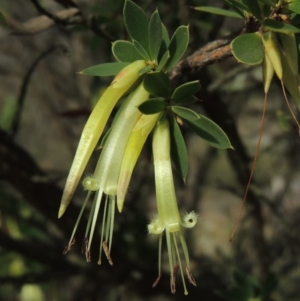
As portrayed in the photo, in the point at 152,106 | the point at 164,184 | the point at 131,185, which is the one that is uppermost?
the point at 152,106

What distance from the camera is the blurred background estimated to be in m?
1.20

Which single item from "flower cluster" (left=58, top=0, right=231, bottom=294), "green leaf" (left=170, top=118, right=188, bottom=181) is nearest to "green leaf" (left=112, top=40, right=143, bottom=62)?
"flower cluster" (left=58, top=0, right=231, bottom=294)

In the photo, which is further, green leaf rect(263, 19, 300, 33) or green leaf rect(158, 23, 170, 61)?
→ green leaf rect(158, 23, 170, 61)

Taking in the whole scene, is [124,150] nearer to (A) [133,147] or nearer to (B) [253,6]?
(A) [133,147]

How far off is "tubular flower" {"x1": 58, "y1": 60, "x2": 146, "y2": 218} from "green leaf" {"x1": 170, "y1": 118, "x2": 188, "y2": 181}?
0.29 ft

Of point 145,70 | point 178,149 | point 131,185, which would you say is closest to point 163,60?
point 145,70

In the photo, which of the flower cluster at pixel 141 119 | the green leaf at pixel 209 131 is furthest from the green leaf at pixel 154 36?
the green leaf at pixel 209 131

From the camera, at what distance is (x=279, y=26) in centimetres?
65

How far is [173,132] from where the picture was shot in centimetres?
76

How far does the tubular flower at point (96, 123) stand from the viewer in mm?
711

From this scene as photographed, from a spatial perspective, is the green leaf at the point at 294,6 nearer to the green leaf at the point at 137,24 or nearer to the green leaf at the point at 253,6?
the green leaf at the point at 253,6

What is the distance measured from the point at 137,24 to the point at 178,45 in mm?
61

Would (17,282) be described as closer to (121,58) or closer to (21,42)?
(121,58)

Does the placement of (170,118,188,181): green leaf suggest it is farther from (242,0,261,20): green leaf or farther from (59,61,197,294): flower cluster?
(242,0,261,20): green leaf
